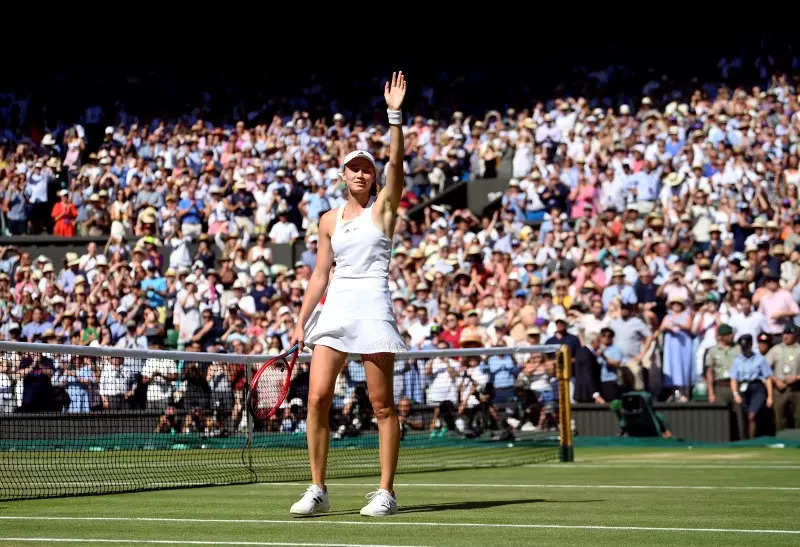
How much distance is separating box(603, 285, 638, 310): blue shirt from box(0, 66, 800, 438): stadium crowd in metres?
0.03

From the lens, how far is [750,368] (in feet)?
63.5

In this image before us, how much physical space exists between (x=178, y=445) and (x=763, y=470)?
5802 millimetres

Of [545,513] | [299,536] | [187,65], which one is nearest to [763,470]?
[545,513]

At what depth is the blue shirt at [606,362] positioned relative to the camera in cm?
2048

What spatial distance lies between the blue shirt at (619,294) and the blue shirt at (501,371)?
4.47 metres

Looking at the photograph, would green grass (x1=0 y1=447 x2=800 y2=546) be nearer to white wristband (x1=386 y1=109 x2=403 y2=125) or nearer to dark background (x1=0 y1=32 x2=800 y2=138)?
white wristband (x1=386 y1=109 x2=403 y2=125)

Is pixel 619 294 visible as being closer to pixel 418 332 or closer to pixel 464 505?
pixel 418 332

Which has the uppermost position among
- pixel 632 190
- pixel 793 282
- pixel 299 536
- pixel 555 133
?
pixel 555 133

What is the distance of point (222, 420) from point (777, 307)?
8504 mm

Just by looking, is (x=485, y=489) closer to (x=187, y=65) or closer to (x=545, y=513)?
(x=545, y=513)

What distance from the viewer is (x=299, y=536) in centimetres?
741

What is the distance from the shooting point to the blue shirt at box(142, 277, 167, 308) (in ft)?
86.0

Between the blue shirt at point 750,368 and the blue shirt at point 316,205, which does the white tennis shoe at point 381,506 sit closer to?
the blue shirt at point 750,368

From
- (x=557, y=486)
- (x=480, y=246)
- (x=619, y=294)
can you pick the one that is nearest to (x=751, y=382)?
(x=619, y=294)
